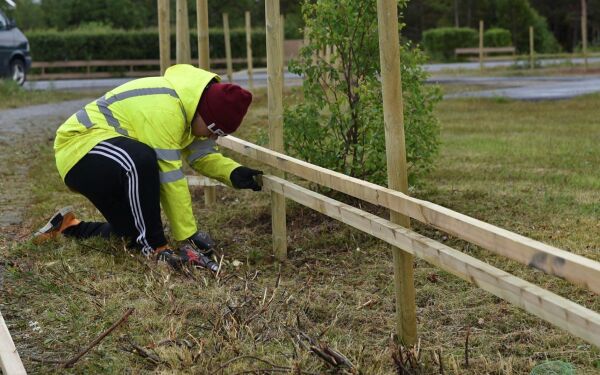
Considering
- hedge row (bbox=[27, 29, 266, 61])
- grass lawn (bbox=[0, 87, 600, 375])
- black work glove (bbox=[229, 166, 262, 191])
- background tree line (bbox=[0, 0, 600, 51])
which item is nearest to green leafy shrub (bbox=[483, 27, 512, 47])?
background tree line (bbox=[0, 0, 600, 51])

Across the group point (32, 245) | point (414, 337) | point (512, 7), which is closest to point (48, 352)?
point (414, 337)

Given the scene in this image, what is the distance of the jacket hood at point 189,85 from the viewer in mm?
4555

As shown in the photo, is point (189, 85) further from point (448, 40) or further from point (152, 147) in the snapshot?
point (448, 40)

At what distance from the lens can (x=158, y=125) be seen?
4.50 m

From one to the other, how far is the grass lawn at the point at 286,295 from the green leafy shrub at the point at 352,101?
44cm

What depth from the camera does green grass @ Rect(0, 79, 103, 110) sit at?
15.5 m

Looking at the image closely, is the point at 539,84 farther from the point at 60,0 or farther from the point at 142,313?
the point at 60,0

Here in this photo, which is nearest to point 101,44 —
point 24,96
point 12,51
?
point 12,51

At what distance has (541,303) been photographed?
248 cm

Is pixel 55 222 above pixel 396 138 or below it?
below

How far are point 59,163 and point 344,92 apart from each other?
1917 millimetres

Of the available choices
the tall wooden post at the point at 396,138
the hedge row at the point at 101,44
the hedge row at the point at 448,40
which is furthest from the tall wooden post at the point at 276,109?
the hedge row at the point at 448,40

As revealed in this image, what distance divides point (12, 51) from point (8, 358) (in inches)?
716

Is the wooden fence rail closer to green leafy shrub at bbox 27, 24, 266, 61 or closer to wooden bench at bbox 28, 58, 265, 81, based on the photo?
wooden bench at bbox 28, 58, 265, 81
